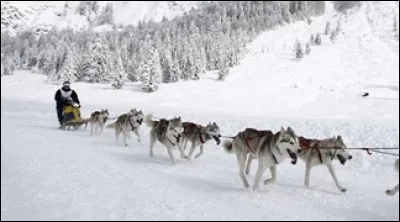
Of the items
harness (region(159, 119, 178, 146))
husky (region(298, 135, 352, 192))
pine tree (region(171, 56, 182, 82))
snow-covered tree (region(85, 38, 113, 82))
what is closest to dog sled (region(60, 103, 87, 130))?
harness (region(159, 119, 178, 146))

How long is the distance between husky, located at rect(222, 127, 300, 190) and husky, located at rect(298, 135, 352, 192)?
2.39 ft

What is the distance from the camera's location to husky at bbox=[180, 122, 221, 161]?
33.0 ft

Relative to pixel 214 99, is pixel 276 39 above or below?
above

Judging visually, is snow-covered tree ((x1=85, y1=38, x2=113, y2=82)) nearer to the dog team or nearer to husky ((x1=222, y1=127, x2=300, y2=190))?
the dog team

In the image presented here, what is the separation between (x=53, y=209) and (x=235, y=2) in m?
158

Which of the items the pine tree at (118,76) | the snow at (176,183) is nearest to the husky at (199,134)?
the snow at (176,183)

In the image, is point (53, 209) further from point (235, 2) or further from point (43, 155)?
point (235, 2)

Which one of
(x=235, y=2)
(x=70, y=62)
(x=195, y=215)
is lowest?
(x=195, y=215)

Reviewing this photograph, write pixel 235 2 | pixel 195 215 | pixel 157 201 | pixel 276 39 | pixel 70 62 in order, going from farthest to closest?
A: pixel 235 2 < pixel 276 39 < pixel 70 62 < pixel 157 201 < pixel 195 215

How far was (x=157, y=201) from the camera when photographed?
6441 millimetres

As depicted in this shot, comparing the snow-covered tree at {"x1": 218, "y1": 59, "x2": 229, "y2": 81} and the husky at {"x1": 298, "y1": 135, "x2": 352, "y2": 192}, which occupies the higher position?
the snow-covered tree at {"x1": 218, "y1": 59, "x2": 229, "y2": 81}

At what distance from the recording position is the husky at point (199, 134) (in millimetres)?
10062

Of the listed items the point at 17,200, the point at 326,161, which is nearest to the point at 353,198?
the point at 326,161

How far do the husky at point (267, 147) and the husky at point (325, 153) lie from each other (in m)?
0.73
